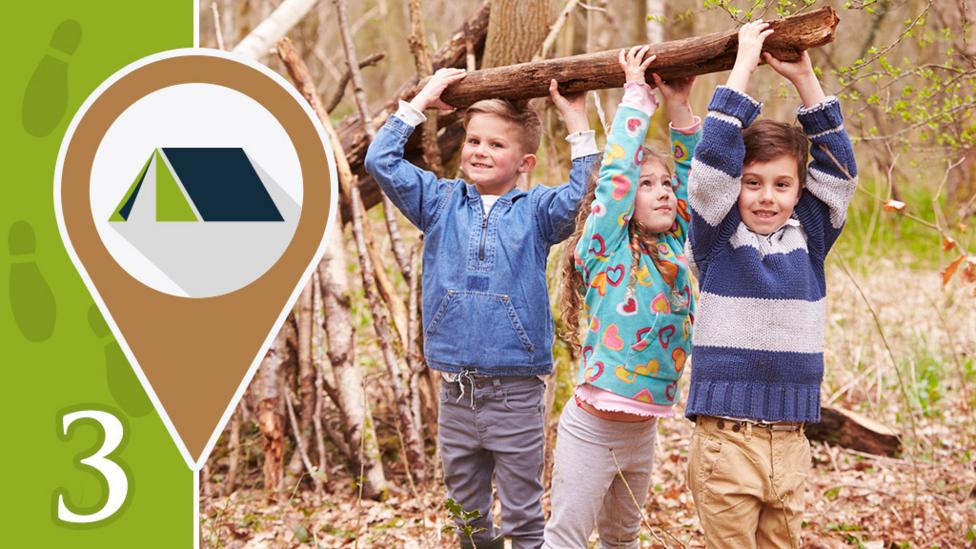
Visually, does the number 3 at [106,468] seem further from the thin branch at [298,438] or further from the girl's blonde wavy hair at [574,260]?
the girl's blonde wavy hair at [574,260]

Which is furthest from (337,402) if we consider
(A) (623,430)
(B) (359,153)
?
(A) (623,430)

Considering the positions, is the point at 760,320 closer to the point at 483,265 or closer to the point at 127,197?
the point at 483,265

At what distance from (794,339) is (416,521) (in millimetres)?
1882

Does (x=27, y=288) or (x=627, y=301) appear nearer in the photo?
(x=627, y=301)

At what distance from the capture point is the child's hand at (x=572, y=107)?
113 inches

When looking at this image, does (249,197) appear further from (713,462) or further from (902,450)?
(902,450)

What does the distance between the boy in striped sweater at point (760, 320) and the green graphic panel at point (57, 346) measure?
1892 millimetres

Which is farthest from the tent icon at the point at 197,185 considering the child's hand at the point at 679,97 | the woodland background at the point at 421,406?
the child's hand at the point at 679,97

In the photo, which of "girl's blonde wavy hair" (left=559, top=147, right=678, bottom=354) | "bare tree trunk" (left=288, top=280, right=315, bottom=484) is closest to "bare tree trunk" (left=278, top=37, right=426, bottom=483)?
"bare tree trunk" (left=288, top=280, right=315, bottom=484)

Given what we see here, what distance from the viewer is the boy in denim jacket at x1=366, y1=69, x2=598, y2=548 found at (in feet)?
9.82

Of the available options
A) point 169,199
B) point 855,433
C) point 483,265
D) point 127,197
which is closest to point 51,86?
point 127,197

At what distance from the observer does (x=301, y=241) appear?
3285 millimetres

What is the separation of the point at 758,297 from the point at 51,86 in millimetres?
2515

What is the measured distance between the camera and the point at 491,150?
10.1 ft
